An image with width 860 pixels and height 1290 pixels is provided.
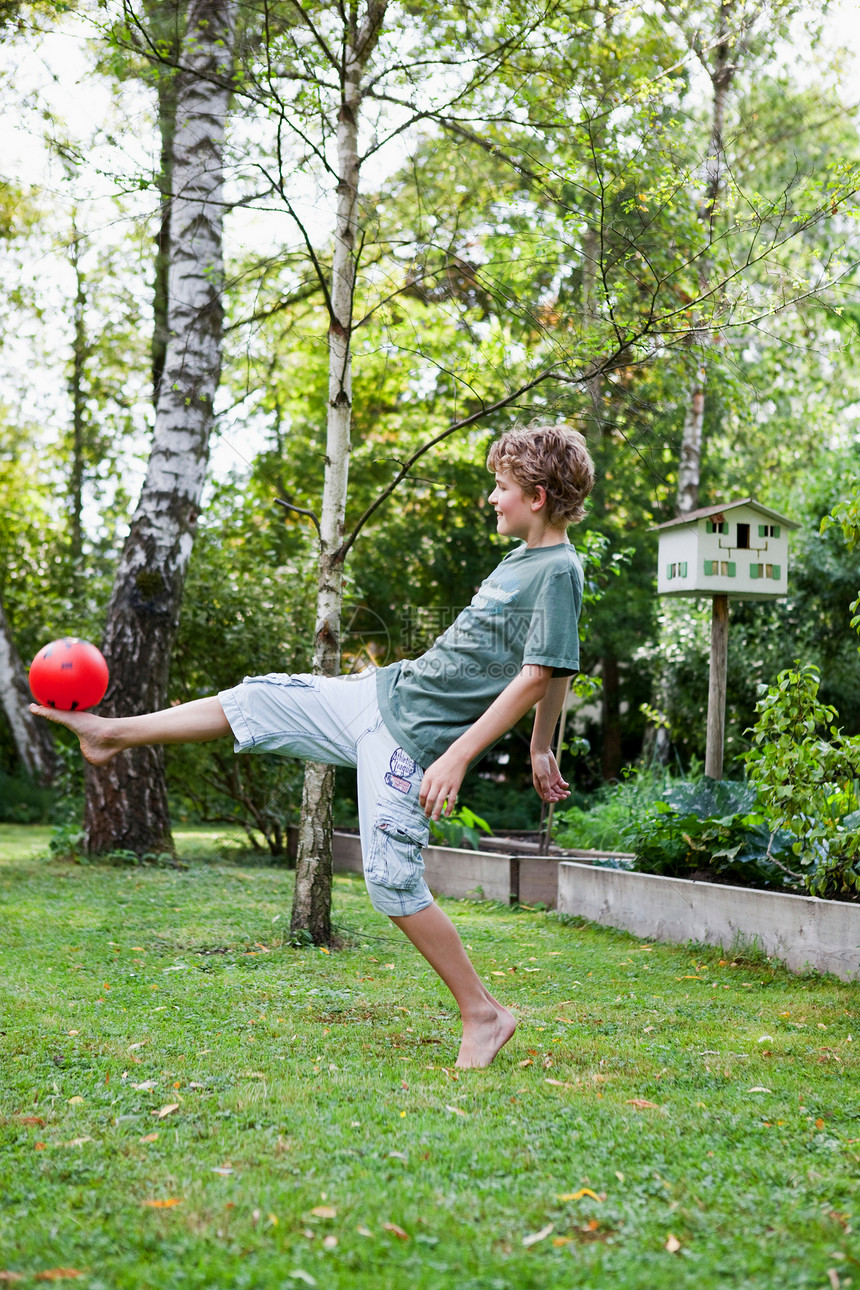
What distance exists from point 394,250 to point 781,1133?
15.1ft

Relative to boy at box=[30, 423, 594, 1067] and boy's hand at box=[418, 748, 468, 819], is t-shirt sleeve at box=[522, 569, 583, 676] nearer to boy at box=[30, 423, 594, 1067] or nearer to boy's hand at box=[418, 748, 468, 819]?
boy at box=[30, 423, 594, 1067]

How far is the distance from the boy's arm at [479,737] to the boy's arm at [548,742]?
23 cm

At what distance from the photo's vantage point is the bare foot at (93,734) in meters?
3.44

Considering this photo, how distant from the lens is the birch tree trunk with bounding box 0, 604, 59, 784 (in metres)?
15.2

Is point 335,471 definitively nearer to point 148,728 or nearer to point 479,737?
point 148,728

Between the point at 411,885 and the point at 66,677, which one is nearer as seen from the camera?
the point at 411,885

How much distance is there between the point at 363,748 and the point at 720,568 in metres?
4.20

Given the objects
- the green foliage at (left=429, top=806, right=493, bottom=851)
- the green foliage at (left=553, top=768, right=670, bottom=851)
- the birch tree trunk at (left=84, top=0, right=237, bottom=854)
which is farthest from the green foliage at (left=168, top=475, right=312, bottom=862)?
the green foliage at (left=553, top=768, right=670, bottom=851)

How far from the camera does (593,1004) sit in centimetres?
420

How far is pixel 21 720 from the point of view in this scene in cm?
1538

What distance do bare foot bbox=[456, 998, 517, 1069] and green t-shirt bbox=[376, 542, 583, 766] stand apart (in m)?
0.80

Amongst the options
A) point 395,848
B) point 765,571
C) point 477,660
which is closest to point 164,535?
point 765,571

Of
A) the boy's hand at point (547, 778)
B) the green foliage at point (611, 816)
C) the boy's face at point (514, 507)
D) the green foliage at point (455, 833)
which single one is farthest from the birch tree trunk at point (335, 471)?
the green foliage at point (611, 816)

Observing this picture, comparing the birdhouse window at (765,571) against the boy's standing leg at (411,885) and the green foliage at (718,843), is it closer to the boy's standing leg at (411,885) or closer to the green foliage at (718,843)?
the green foliage at (718,843)
